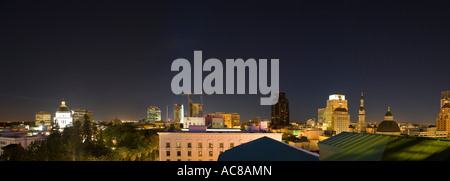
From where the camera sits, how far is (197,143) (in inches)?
1784

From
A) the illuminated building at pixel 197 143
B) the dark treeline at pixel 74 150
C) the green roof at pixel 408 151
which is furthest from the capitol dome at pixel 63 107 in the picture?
the green roof at pixel 408 151

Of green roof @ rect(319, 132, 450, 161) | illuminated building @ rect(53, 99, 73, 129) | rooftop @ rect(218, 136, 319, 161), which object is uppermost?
green roof @ rect(319, 132, 450, 161)

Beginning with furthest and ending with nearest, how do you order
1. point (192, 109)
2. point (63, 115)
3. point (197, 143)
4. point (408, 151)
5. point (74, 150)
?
point (63, 115) < point (192, 109) < point (197, 143) < point (74, 150) < point (408, 151)

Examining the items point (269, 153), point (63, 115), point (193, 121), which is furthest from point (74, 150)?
point (63, 115)

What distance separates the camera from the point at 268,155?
63.3ft

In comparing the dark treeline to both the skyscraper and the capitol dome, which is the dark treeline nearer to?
the skyscraper

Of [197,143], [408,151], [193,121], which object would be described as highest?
[408,151]

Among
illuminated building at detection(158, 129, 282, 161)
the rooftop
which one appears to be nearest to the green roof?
the rooftop

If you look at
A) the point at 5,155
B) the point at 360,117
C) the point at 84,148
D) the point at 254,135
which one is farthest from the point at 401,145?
the point at 360,117

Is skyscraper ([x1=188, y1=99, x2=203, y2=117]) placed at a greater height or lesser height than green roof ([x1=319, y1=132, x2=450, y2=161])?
lesser

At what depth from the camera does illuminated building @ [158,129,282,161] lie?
44438 millimetres

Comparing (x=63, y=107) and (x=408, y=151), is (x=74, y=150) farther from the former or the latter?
(x=63, y=107)
